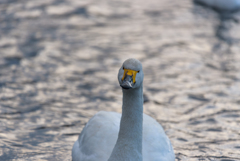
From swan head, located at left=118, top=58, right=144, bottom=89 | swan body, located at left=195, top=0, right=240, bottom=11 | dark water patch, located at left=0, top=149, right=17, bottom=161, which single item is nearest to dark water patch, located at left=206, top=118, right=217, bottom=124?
dark water patch, located at left=0, top=149, right=17, bottom=161

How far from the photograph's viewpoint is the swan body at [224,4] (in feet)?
46.2

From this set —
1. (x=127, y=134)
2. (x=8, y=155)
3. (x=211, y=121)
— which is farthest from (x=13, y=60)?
(x=127, y=134)

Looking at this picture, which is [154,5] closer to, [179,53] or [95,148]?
[179,53]

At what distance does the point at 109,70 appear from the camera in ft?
30.9

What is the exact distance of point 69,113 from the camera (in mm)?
7449

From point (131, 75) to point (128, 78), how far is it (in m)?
0.05

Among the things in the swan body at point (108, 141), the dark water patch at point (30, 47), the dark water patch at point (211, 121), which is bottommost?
the dark water patch at point (211, 121)

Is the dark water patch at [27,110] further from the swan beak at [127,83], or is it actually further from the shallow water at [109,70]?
the swan beak at [127,83]

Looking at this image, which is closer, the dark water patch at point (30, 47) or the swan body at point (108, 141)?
the swan body at point (108, 141)

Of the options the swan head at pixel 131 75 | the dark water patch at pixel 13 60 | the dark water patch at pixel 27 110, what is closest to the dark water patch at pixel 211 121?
the dark water patch at pixel 27 110

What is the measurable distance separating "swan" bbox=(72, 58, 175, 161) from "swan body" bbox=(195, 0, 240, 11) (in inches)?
366

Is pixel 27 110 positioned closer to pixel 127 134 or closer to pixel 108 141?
pixel 108 141

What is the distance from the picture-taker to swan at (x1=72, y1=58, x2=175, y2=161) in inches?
166

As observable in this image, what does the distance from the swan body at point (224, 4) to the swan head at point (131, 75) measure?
1062 cm
